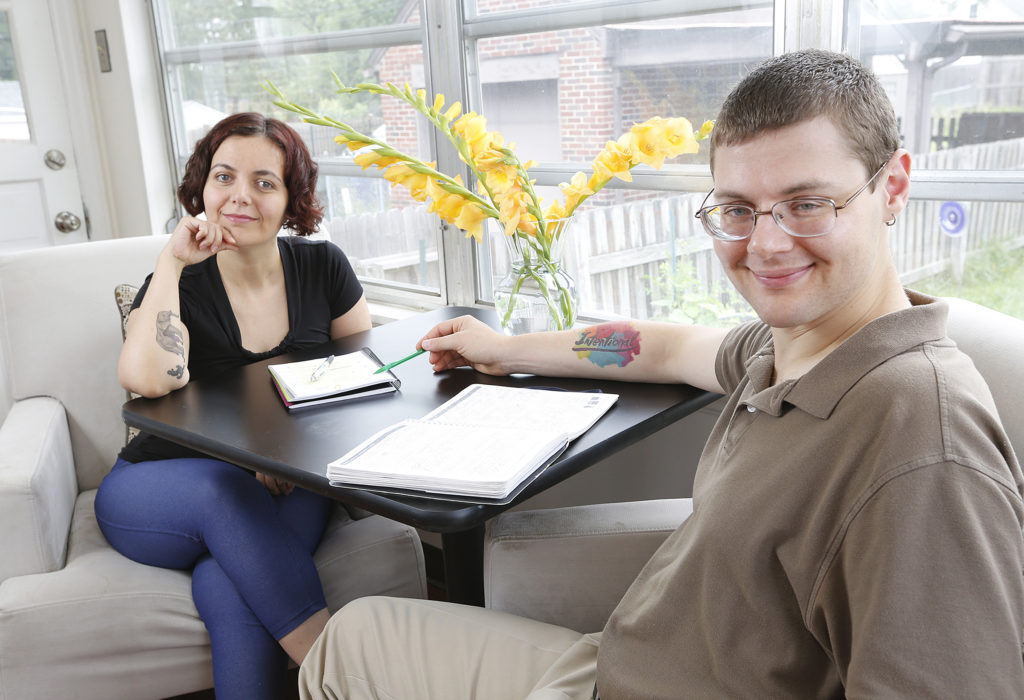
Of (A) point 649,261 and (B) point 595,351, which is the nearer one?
(B) point 595,351

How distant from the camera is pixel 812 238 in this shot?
2.83 ft

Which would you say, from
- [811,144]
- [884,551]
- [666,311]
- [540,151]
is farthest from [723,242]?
[540,151]

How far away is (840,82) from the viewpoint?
2.79 feet

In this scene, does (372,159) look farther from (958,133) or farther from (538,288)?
(958,133)

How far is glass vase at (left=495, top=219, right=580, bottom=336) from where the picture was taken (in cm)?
172

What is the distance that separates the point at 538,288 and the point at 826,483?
106 cm

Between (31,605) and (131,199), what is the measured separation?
2450 mm

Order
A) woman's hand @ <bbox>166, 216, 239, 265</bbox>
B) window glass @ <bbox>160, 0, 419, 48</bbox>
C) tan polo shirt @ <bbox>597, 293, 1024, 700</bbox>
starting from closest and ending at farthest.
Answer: tan polo shirt @ <bbox>597, 293, 1024, 700</bbox> < woman's hand @ <bbox>166, 216, 239, 265</bbox> < window glass @ <bbox>160, 0, 419, 48</bbox>

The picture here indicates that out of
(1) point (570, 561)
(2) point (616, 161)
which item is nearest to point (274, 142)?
(2) point (616, 161)

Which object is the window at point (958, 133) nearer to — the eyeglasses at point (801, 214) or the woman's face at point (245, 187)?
the eyeglasses at point (801, 214)

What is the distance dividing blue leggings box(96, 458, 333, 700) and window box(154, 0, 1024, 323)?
108 cm

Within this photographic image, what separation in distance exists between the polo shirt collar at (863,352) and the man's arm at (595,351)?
0.55 meters

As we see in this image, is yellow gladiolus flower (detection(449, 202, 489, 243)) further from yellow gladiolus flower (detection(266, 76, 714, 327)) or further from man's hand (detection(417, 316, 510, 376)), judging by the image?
man's hand (detection(417, 316, 510, 376))

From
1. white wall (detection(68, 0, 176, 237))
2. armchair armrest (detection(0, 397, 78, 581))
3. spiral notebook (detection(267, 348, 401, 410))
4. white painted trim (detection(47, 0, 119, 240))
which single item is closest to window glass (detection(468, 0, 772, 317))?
spiral notebook (detection(267, 348, 401, 410))
